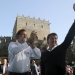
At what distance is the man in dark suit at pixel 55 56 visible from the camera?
3967 mm

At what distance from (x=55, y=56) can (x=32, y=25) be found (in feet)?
211

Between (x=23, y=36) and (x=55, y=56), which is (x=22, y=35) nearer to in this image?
(x=23, y=36)

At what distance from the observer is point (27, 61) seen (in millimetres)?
4871

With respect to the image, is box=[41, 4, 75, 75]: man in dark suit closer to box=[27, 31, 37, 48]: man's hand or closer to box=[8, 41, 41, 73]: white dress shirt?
box=[27, 31, 37, 48]: man's hand

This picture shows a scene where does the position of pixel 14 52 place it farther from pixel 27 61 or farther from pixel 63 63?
pixel 63 63

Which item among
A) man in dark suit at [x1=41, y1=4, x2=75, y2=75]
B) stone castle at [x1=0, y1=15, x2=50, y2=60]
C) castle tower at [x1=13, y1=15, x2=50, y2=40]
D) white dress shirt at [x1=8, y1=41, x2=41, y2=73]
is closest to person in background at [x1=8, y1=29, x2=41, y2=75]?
white dress shirt at [x1=8, y1=41, x2=41, y2=73]

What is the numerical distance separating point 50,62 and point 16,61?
1.02 metres

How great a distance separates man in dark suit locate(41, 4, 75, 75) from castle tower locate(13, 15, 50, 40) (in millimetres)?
60544

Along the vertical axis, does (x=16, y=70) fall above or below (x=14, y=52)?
below

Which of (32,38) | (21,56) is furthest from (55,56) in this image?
(21,56)

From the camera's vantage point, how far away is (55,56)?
4.10 m

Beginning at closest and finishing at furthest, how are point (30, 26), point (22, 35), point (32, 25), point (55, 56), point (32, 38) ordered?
point (55, 56) < point (32, 38) < point (22, 35) < point (30, 26) < point (32, 25)

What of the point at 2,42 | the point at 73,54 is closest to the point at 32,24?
the point at 2,42

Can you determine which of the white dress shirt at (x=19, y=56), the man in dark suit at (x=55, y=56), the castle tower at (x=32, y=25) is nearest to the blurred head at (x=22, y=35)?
the white dress shirt at (x=19, y=56)
